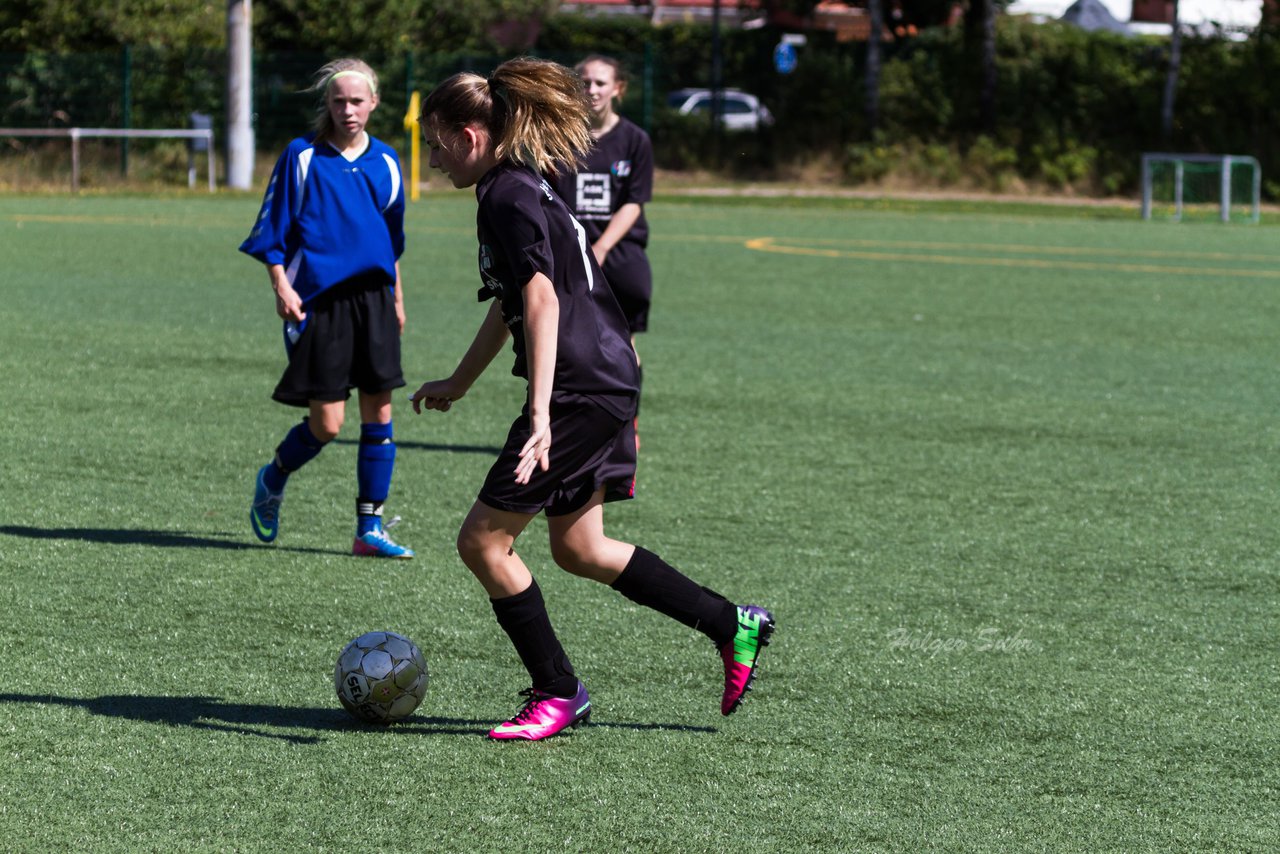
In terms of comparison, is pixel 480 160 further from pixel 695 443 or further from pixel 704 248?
pixel 704 248

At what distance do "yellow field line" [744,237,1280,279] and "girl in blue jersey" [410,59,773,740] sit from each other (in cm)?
1643

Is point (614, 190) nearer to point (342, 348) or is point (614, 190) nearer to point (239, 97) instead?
point (342, 348)

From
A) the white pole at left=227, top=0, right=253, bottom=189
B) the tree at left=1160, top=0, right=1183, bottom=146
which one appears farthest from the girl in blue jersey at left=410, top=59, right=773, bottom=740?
the tree at left=1160, top=0, right=1183, bottom=146

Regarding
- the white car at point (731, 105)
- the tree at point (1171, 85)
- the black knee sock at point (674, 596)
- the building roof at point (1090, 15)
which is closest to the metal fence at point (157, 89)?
the white car at point (731, 105)

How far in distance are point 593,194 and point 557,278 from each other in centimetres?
452

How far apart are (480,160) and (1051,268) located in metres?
16.7

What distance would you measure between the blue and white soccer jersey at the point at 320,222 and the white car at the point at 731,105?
33.8 metres

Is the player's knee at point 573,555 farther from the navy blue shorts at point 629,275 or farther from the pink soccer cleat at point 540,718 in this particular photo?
the navy blue shorts at point 629,275

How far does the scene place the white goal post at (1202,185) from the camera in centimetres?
3062

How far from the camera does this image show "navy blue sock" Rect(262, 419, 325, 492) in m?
6.68

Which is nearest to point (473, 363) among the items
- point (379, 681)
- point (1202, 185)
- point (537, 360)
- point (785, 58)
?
point (537, 360)

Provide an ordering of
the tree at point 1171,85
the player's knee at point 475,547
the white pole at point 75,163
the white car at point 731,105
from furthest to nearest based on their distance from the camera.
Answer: the white car at point 731,105 → the tree at point 1171,85 → the white pole at point 75,163 → the player's knee at point 475,547

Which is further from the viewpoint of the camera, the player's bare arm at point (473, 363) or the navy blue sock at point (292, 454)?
the navy blue sock at point (292, 454)

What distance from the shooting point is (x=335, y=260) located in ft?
21.3
